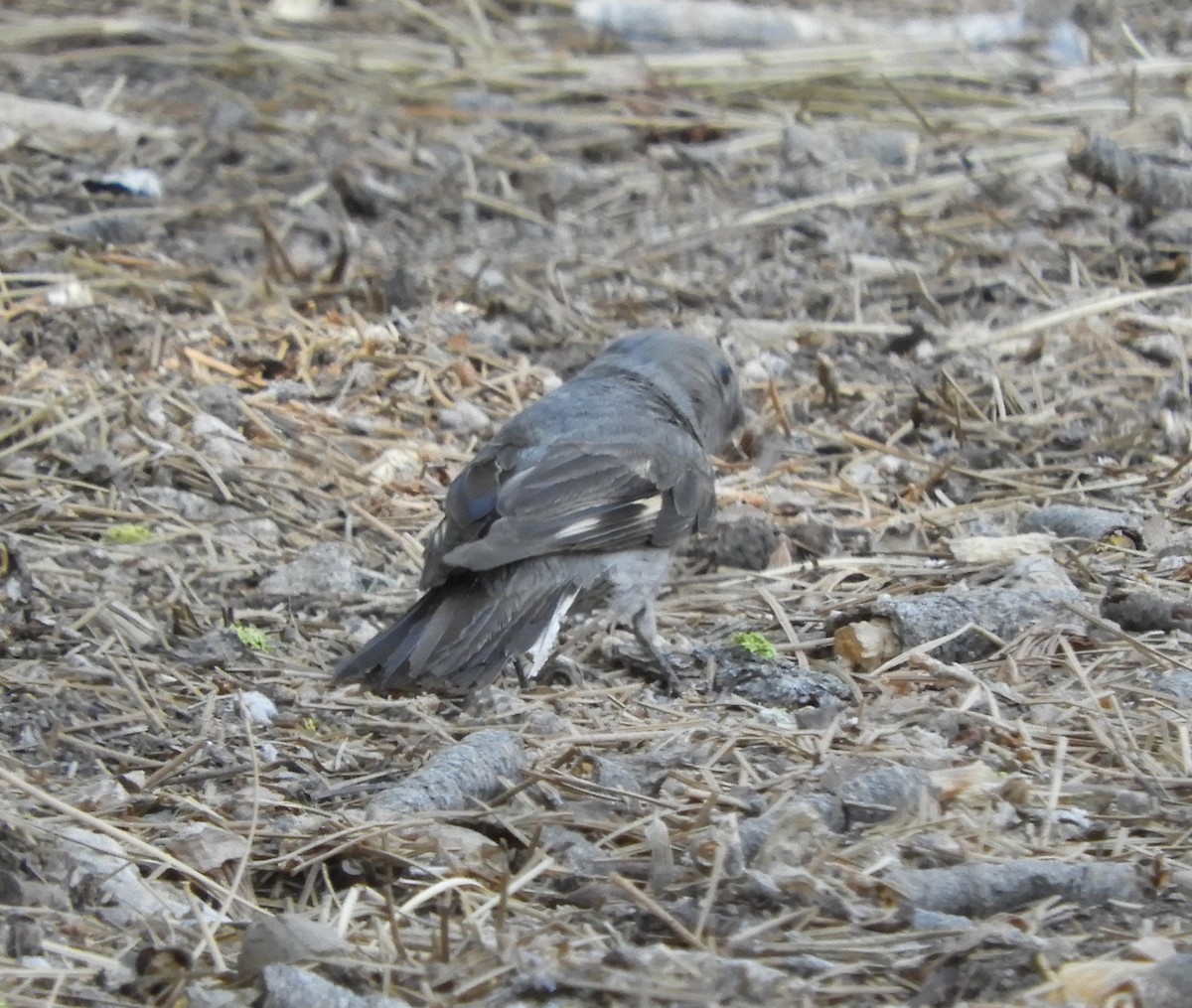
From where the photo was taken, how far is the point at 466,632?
4320 millimetres

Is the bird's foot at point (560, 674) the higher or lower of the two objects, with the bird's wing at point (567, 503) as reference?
lower

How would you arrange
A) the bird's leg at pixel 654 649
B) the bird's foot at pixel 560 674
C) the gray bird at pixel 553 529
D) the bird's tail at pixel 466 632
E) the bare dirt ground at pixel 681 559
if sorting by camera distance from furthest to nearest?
the bird's foot at pixel 560 674 < the bird's leg at pixel 654 649 < the gray bird at pixel 553 529 < the bird's tail at pixel 466 632 < the bare dirt ground at pixel 681 559

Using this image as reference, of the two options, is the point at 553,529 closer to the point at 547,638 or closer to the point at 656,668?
the point at 547,638

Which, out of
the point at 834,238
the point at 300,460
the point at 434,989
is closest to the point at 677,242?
the point at 834,238

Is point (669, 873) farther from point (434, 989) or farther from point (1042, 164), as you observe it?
point (1042, 164)

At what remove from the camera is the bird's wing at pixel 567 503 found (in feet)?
14.7

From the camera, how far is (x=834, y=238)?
773 cm

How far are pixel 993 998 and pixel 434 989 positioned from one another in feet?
2.83

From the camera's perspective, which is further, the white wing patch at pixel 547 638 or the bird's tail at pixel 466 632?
the white wing patch at pixel 547 638

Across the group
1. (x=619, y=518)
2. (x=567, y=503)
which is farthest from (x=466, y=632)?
(x=619, y=518)

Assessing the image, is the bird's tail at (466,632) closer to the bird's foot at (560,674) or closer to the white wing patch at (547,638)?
the white wing patch at (547,638)

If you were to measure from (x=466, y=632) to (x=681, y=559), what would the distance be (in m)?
1.35

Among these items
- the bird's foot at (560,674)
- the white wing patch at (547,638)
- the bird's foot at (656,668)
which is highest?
the white wing patch at (547,638)

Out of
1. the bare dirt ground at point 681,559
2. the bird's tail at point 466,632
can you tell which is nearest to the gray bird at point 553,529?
the bird's tail at point 466,632
